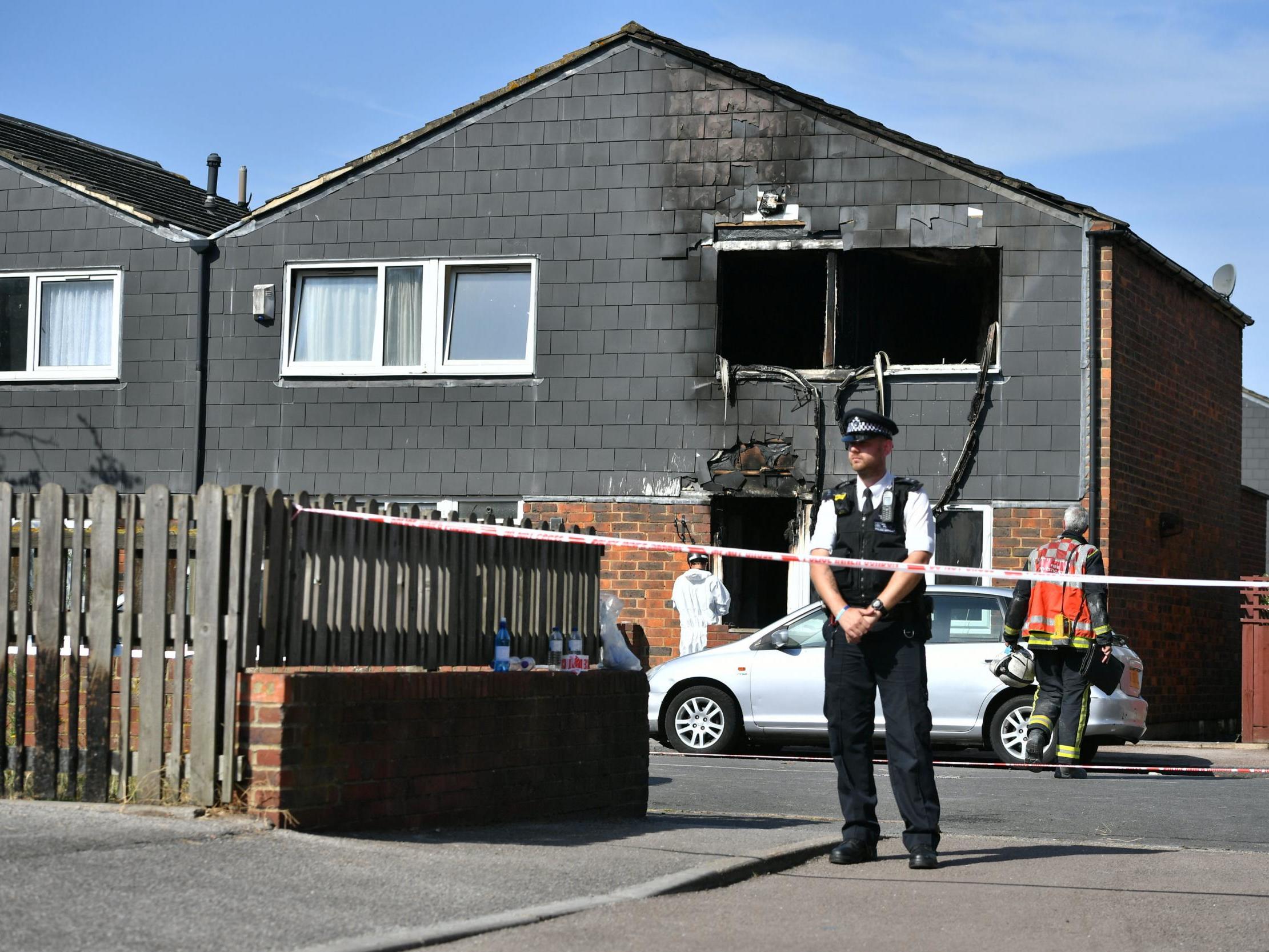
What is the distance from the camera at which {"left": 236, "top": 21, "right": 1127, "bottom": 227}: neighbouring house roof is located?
18.3 meters

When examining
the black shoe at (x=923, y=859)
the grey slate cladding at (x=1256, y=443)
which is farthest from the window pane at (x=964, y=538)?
the grey slate cladding at (x=1256, y=443)

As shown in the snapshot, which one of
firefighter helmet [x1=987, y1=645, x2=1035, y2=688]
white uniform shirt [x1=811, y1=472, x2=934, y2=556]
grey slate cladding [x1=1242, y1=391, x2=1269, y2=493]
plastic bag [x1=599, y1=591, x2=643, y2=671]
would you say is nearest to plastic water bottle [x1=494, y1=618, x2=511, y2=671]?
plastic bag [x1=599, y1=591, x2=643, y2=671]

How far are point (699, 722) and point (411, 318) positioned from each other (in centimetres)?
669

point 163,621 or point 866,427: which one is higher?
point 866,427

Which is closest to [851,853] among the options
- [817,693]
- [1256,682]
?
[817,693]

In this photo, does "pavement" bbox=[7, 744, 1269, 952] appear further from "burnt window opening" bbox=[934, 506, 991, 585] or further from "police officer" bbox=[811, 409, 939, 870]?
"burnt window opening" bbox=[934, 506, 991, 585]

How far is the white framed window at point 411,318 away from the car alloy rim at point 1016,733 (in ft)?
23.5

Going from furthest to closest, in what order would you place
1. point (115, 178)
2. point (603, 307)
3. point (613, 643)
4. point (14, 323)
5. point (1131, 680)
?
point (115, 178) < point (14, 323) < point (603, 307) < point (1131, 680) < point (613, 643)

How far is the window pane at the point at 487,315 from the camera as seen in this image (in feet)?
64.3

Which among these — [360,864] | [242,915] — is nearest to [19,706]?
[360,864]

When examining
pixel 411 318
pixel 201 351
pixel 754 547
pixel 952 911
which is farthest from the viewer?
pixel 201 351

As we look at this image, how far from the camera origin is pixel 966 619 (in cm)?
1472

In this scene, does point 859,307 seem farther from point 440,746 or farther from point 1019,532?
point 440,746

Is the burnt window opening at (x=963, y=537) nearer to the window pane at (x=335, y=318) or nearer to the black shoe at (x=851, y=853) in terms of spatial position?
the window pane at (x=335, y=318)
